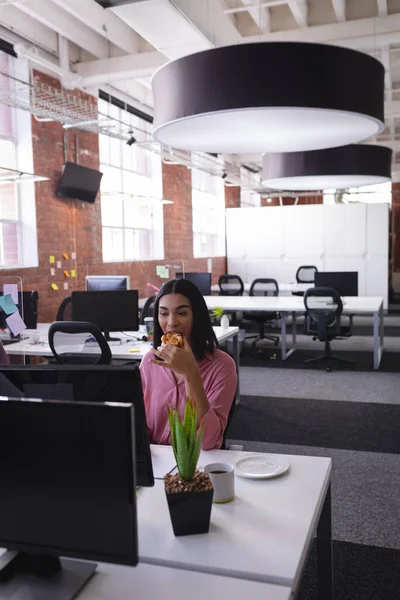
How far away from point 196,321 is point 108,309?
2.67m

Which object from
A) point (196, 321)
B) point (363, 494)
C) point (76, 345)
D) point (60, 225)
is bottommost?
point (363, 494)

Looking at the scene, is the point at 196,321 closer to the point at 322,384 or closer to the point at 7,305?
the point at 7,305

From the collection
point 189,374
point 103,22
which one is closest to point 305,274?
point 103,22

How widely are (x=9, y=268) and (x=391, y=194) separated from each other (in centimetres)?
1293

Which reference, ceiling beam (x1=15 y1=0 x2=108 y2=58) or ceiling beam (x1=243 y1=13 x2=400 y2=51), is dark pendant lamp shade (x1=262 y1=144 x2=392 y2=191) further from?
ceiling beam (x1=15 y1=0 x2=108 y2=58)

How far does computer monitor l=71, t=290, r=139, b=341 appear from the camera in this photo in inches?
194

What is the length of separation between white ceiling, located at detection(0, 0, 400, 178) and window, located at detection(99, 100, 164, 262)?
4.41 feet

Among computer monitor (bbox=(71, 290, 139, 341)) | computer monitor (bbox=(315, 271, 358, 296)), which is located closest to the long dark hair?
computer monitor (bbox=(71, 290, 139, 341))

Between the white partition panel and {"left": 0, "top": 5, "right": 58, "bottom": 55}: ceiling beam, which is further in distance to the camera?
the white partition panel

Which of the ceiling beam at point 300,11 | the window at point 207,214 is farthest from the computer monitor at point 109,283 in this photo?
the window at point 207,214

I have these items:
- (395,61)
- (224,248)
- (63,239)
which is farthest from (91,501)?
(224,248)

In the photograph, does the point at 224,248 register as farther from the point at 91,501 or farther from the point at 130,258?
the point at 91,501

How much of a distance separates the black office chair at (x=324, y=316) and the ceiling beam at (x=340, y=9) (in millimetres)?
2907

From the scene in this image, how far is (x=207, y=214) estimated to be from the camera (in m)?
13.3
